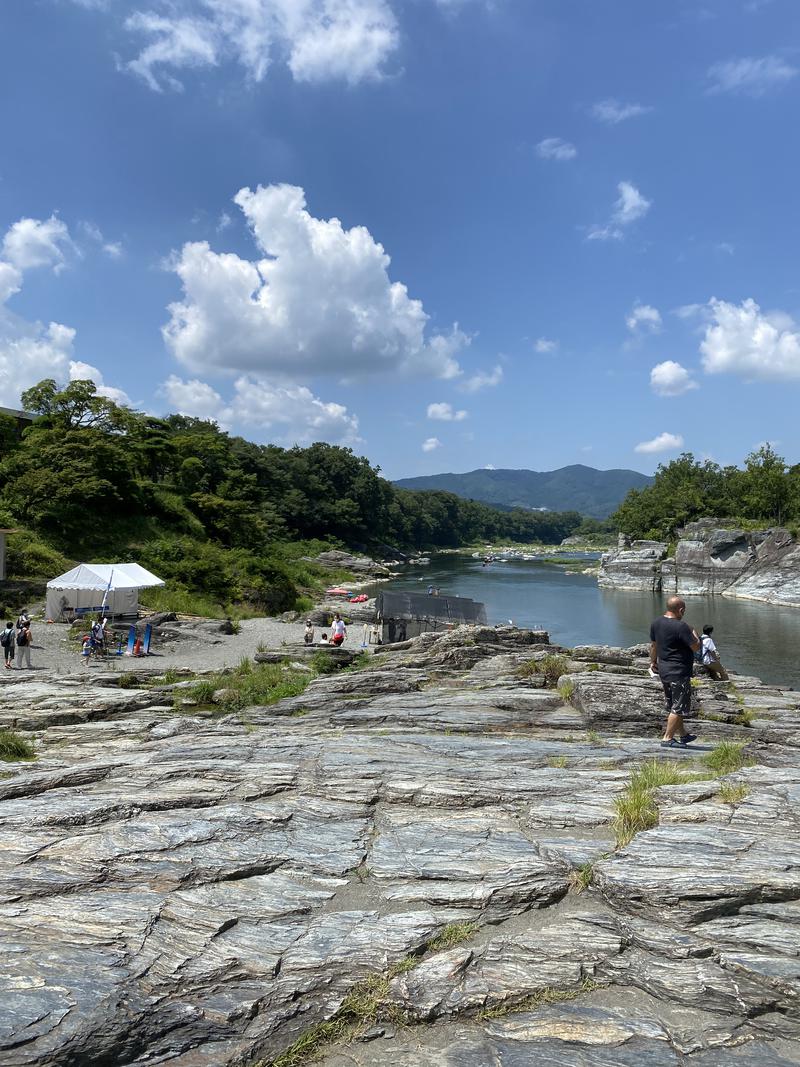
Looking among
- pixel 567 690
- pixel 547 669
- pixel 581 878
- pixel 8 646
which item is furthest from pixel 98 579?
pixel 581 878

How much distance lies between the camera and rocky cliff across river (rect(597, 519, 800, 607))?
243ft

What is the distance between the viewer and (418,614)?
1377 inches

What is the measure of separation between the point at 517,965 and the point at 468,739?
6968 mm

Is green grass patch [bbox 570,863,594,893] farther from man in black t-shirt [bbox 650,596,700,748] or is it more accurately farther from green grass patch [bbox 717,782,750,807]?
man in black t-shirt [bbox 650,596,700,748]

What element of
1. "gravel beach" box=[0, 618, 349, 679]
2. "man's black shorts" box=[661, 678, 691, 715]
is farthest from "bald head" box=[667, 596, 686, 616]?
"gravel beach" box=[0, 618, 349, 679]

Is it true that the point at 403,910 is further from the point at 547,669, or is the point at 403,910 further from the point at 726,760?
the point at 547,669

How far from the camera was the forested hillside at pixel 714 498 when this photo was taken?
9312 cm

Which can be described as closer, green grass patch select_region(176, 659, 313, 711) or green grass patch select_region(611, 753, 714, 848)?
green grass patch select_region(611, 753, 714, 848)

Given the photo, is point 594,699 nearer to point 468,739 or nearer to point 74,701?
point 468,739

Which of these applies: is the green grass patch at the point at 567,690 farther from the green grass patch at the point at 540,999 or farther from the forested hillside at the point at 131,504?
the forested hillside at the point at 131,504

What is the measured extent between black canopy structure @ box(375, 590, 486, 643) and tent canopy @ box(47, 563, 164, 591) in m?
12.4

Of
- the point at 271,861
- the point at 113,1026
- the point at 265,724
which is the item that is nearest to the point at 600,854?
the point at 271,861

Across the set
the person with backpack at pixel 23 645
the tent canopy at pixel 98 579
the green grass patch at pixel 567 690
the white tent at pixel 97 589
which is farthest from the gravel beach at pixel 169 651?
the green grass patch at pixel 567 690

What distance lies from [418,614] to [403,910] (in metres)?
29.4
